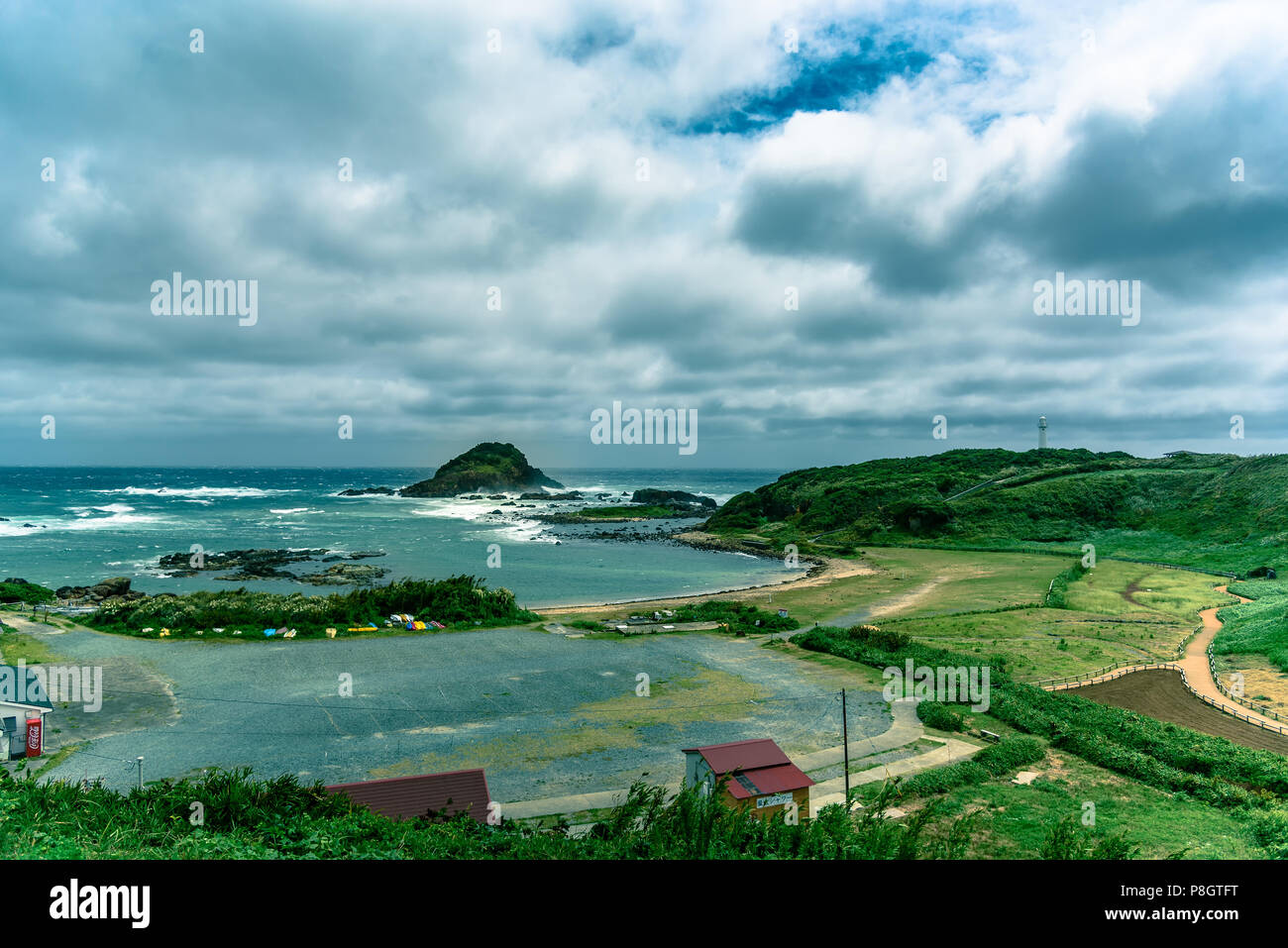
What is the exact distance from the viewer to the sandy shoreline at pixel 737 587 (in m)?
44.5

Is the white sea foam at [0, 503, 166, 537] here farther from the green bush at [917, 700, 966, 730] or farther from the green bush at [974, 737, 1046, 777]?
the green bush at [974, 737, 1046, 777]

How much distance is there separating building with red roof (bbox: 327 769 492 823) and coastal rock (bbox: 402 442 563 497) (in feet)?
455

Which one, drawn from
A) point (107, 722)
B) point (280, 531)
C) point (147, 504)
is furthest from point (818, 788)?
point (147, 504)

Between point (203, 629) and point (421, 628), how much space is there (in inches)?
394

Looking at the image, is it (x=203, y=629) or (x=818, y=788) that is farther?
(x=203, y=629)

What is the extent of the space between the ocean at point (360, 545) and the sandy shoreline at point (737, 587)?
174 centimetres

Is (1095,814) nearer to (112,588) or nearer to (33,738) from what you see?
(33,738)

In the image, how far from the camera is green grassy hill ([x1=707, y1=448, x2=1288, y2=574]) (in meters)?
66.8

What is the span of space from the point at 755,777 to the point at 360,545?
6452 cm

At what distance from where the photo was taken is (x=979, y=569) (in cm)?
6041

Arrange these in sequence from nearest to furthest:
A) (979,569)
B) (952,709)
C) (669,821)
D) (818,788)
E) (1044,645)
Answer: (669,821) < (818,788) < (952,709) < (1044,645) < (979,569)

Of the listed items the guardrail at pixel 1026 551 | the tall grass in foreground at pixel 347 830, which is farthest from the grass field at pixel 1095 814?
the guardrail at pixel 1026 551

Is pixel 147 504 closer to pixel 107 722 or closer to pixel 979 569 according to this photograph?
pixel 107 722
